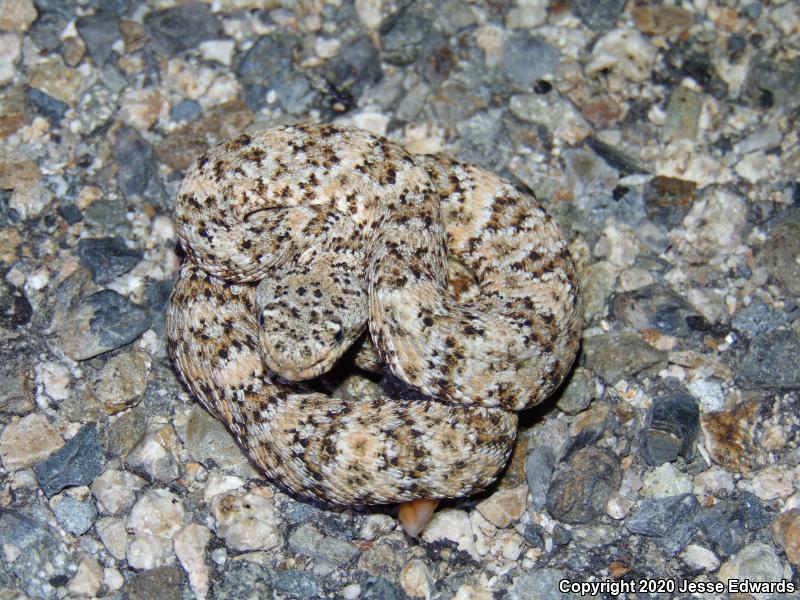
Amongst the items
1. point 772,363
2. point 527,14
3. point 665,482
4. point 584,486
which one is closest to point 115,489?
point 584,486

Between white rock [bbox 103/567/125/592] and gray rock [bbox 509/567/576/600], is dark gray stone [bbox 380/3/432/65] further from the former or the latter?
white rock [bbox 103/567/125/592]

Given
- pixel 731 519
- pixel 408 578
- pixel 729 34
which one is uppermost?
pixel 729 34

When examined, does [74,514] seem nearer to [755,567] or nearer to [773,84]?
[755,567]

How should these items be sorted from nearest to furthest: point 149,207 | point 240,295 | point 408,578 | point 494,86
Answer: point 408,578 < point 240,295 < point 149,207 < point 494,86

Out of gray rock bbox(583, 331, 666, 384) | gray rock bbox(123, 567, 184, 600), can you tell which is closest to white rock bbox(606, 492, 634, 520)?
gray rock bbox(583, 331, 666, 384)

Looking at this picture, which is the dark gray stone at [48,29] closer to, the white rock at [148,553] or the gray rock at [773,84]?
the white rock at [148,553]

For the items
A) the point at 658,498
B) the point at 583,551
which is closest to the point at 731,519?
the point at 658,498

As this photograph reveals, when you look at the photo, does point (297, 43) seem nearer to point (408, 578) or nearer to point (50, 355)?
point (50, 355)

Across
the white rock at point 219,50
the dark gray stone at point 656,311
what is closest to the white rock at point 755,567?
the dark gray stone at point 656,311
